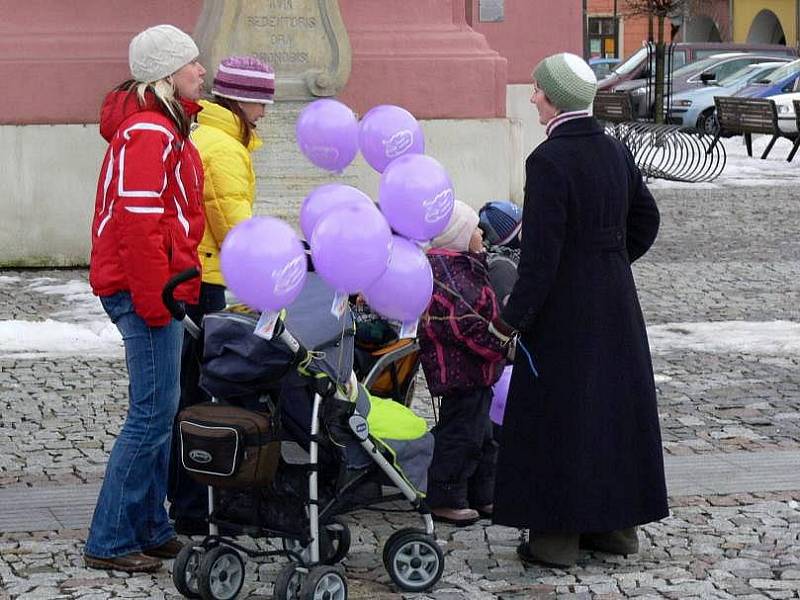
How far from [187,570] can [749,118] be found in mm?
20960

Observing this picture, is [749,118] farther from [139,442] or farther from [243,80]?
[139,442]

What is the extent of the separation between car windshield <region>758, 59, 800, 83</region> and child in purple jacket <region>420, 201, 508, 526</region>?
25.8 meters

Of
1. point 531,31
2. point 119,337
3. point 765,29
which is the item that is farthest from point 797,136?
point 765,29

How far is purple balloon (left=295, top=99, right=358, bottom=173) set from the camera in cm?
638

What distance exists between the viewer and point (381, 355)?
22.1ft

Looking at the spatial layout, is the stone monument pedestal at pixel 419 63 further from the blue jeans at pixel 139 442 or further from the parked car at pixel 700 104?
the parked car at pixel 700 104

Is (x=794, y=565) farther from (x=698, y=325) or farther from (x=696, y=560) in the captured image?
(x=698, y=325)

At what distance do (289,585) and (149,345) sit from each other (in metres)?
0.94

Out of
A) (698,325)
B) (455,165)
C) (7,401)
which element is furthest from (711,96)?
(7,401)

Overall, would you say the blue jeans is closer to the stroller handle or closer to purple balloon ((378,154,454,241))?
the stroller handle

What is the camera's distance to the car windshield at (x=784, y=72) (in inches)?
1235

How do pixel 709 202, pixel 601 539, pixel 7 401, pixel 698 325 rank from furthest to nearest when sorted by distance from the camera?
pixel 709 202 < pixel 698 325 < pixel 7 401 < pixel 601 539

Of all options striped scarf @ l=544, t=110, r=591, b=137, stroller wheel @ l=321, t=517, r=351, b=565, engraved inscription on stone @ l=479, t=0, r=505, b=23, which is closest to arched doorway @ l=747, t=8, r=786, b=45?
engraved inscription on stone @ l=479, t=0, r=505, b=23

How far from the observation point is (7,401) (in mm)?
8930
